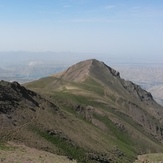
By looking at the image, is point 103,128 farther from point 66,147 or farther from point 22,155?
point 22,155

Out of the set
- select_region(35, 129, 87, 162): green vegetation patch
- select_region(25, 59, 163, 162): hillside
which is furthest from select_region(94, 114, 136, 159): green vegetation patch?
select_region(35, 129, 87, 162): green vegetation patch

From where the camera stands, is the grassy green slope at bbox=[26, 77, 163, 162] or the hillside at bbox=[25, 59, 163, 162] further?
the grassy green slope at bbox=[26, 77, 163, 162]

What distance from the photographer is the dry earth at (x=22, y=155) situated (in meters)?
46.1

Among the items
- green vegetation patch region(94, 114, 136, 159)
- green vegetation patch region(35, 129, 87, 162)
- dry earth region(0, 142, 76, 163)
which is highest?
dry earth region(0, 142, 76, 163)

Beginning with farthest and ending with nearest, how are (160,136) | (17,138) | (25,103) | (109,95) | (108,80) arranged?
(108,80)
(109,95)
(160,136)
(25,103)
(17,138)

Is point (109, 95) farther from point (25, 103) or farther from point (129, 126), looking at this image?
point (25, 103)

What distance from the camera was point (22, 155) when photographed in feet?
164

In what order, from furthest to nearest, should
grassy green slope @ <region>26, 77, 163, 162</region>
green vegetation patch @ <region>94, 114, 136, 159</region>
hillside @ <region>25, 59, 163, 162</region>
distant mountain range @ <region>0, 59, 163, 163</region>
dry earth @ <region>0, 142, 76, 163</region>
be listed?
green vegetation patch @ <region>94, 114, 136, 159</region>, grassy green slope @ <region>26, 77, 163, 162</region>, hillside @ <region>25, 59, 163, 162</region>, distant mountain range @ <region>0, 59, 163, 163</region>, dry earth @ <region>0, 142, 76, 163</region>

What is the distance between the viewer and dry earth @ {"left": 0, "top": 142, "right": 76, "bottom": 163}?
46.1m

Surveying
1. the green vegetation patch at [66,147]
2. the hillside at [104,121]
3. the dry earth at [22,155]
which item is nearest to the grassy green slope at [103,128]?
the hillside at [104,121]

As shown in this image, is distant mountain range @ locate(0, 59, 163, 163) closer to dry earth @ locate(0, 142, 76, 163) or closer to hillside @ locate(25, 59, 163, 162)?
hillside @ locate(25, 59, 163, 162)

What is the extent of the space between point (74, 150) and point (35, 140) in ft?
34.4

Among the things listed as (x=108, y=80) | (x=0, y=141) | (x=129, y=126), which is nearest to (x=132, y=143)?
(x=129, y=126)

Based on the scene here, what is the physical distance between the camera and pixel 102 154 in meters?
75.8
